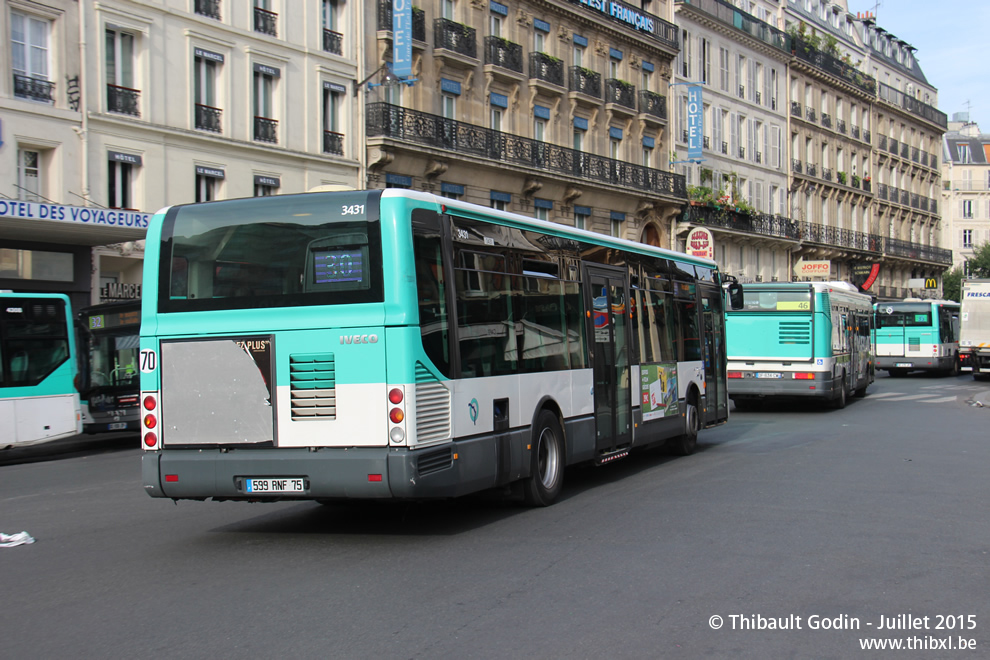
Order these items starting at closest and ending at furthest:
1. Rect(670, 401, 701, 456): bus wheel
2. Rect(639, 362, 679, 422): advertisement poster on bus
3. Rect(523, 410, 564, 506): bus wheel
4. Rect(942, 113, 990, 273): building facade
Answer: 1. Rect(523, 410, 564, 506): bus wheel
2. Rect(639, 362, 679, 422): advertisement poster on bus
3. Rect(670, 401, 701, 456): bus wheel
4. Rect(942, 113, 990, 273): building facade

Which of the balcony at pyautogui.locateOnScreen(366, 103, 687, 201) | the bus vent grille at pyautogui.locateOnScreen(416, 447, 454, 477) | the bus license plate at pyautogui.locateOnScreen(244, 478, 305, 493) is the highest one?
the balcony at pyautogui.locateOnScreen(366, 103, 687, 201)

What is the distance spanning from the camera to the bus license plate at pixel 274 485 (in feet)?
26.6

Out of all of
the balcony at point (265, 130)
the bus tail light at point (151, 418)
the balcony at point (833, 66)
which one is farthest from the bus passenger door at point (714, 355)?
the balcony at point (833, 66)

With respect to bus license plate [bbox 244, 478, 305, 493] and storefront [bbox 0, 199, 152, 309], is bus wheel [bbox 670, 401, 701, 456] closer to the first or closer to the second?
bus license plate [bbox 244, 478, 305, 493]

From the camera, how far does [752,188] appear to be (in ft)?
176

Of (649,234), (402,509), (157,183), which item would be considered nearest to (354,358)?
(402,509)

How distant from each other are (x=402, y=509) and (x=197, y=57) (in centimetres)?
2032

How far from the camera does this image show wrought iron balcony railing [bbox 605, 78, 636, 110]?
41625 mm

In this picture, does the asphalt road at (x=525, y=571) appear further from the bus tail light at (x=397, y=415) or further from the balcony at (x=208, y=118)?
the balcony at (x=208, y=118)

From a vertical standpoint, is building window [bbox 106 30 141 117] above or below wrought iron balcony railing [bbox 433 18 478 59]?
below

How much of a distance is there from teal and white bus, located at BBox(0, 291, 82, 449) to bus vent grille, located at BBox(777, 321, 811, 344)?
1385 cm

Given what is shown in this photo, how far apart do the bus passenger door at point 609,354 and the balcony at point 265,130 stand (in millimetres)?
18629

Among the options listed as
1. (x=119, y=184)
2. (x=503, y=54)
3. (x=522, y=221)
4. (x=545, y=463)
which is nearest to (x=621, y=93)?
(x=503, y=54)

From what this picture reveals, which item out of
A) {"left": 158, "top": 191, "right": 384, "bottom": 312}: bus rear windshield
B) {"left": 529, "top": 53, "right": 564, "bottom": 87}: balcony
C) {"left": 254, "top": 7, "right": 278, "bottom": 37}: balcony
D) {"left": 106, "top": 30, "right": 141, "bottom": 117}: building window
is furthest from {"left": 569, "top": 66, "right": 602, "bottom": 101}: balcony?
{"left": 158, "top": 191, "right": 384, "bottom": 312}: bus rear windshield
